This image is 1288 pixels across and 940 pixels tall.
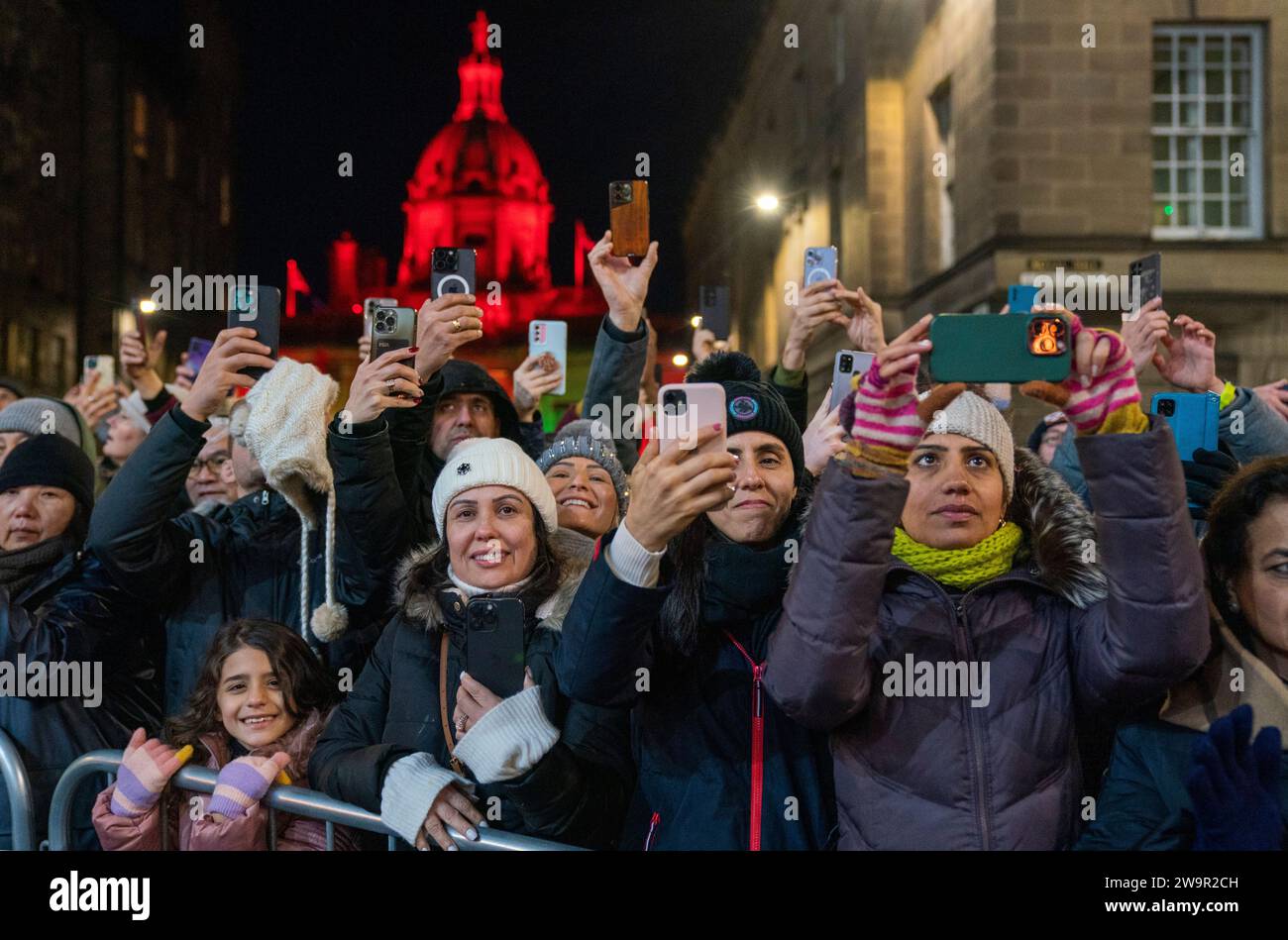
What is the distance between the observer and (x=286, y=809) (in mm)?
2895

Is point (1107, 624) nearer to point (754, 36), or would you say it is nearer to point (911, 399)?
point (911, 399)

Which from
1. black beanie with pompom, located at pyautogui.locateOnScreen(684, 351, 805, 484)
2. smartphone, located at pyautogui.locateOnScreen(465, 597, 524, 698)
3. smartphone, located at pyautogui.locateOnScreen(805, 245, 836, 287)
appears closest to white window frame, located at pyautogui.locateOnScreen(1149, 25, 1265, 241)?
smartphone, located at pyautogui.locateOnScreen(805, 245, 836, 287)

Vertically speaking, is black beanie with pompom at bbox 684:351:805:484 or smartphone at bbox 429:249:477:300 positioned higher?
smartphone at bbox 429:249:477:300

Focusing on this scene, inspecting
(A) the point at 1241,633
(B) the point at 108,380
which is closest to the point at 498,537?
(A) the point at 1241,633

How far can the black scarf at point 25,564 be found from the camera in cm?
355

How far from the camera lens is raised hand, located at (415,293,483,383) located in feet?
11.4

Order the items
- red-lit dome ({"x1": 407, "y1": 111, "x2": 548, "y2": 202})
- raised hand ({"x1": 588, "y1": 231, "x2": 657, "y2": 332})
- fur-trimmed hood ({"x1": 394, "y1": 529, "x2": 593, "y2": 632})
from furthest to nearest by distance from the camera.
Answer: red-lit dome ({"x1": 407, "y1": 111, "x2": 548, "y2": 202}) → raised hand ({"x1": 588, "y1": 231, "x2": 657, "y2": 332}) → fur-trimmed hood ({"x1": 394, "y1": 529, "x2": 593, "y2": 632})

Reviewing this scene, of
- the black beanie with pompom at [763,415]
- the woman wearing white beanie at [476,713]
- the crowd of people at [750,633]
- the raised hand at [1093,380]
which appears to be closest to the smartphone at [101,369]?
the crowd of people at [750,633]

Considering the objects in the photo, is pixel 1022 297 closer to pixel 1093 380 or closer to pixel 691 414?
pixel 1093 380

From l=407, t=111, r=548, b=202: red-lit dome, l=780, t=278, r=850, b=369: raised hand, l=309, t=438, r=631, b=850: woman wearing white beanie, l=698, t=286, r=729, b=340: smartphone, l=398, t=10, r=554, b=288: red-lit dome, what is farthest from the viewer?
l=407, t=111, r=548, b=202: red-lit dome

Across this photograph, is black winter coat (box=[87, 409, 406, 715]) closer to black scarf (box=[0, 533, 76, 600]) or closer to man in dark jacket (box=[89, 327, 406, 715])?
man in dark jacket (box=[89, 327, 406, 715])

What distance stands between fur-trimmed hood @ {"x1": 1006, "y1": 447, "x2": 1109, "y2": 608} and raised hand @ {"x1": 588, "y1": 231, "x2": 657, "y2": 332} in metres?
1.74

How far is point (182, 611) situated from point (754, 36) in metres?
21.4
